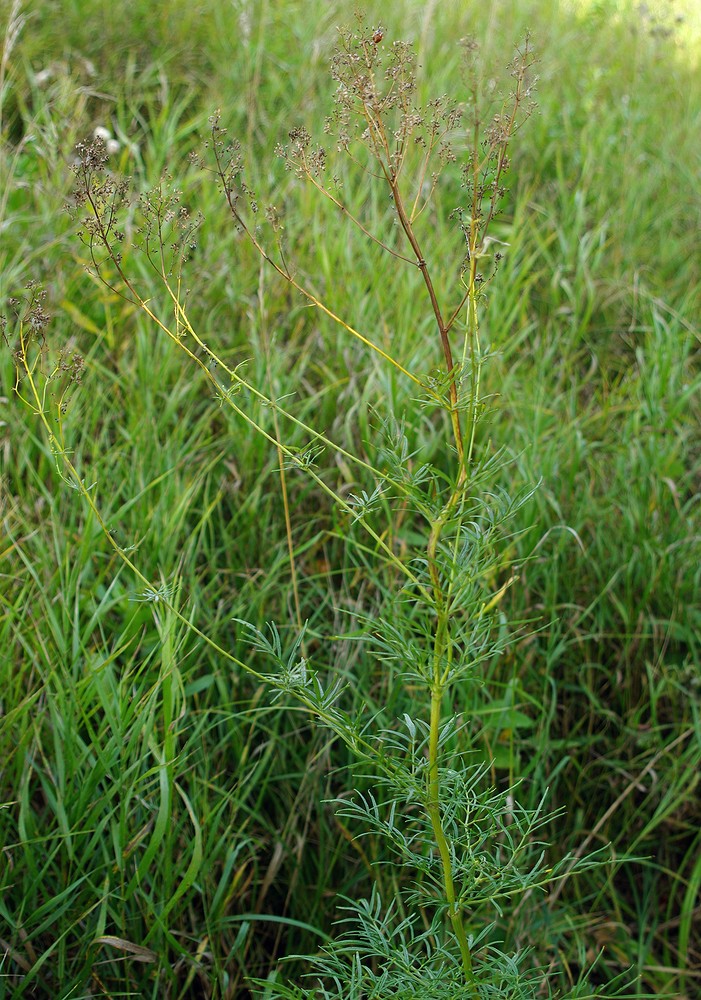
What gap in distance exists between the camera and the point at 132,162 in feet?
9.96

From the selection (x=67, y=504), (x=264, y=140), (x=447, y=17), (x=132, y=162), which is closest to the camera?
(x=67, y=504)

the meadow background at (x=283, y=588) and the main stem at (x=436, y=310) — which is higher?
the main stem at (x=436, y=310)

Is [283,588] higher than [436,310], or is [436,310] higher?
[436,310]

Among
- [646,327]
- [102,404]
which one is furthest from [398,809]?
[646,327]

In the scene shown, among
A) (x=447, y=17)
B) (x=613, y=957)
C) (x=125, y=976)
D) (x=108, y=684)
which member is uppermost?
(x=447, y=17)

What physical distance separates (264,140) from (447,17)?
1563mm

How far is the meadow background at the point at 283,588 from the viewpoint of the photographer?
1.55 meters

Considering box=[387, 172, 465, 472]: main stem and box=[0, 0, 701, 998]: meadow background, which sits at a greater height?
box=[387, 172, 465, 472]: main stem

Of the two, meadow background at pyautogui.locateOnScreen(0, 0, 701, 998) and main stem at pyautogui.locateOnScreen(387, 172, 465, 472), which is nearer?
main stem at pyautogui.locateOnScreen(387, 172, 465, 472)

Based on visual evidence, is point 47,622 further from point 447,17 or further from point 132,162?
point 447,17

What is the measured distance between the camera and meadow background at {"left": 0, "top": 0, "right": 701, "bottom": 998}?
1.55 m

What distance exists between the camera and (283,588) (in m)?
1.94

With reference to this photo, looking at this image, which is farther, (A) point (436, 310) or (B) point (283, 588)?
(B) point (283, 588)

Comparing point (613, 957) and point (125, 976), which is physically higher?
point (125, 976)
